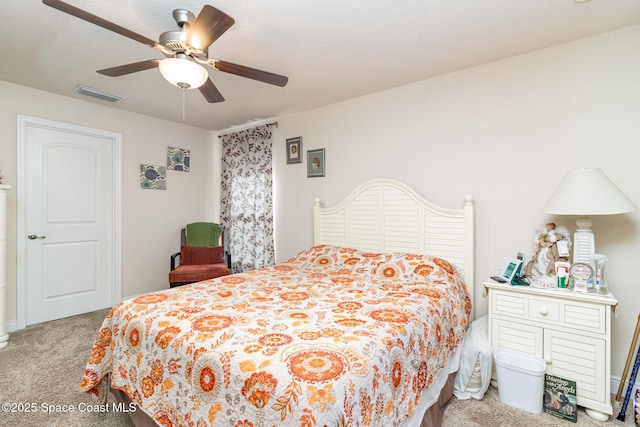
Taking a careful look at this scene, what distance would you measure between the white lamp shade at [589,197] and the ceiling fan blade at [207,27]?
7.12ft

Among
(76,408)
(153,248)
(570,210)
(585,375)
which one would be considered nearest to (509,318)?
(585,375)

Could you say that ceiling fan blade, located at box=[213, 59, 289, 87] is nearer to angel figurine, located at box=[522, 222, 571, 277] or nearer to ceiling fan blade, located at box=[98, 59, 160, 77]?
ceiling fan blade, located at box=[98, 59, 160, 77]

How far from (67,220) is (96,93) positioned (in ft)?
4.65

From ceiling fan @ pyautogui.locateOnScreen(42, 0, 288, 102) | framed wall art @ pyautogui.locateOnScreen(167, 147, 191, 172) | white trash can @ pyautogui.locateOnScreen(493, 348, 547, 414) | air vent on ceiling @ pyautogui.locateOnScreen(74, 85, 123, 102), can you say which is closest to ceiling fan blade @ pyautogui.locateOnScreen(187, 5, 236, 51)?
ceiling fan @ pyautogui.locateOnScreen(42, 0, 288, 102)

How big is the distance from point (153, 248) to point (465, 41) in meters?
4.09

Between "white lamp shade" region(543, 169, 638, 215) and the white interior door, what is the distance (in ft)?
14.4

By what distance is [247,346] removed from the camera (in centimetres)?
120

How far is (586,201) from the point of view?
180cm

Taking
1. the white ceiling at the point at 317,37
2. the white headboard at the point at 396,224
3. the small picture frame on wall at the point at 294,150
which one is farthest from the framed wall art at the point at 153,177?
the white headboard at the point at 396,224

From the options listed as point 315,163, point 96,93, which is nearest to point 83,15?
point 96,93

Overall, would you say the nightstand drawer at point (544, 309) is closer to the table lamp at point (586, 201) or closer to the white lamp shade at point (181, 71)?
the table lamp at point (586, 201)

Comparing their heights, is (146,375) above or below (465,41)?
below

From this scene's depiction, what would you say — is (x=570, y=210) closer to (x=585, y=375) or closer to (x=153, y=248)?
(x=585, y=375)

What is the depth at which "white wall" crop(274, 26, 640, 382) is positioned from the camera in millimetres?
2016
